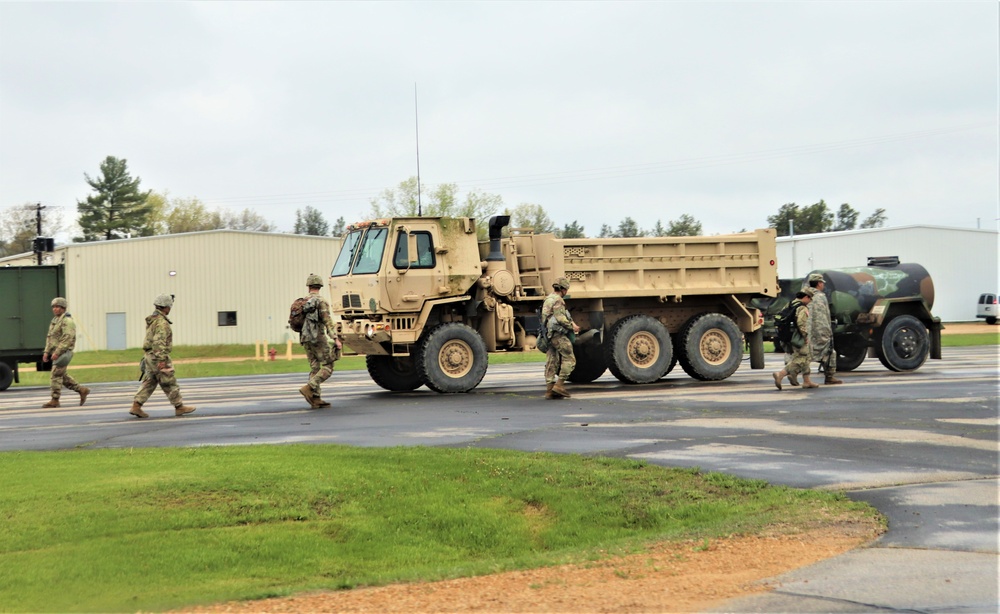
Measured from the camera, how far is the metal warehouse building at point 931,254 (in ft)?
216

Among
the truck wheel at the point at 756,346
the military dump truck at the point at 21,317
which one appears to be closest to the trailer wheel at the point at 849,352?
the truck wheel at the point at 756,346

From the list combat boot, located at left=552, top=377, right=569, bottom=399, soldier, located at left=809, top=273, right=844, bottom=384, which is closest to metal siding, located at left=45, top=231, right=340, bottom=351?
combat boot, located at left=552, top=377, right=569, bottom=399

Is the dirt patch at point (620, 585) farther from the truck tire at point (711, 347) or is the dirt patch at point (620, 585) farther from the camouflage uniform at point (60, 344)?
the camouflage uniform at point (60, 344)

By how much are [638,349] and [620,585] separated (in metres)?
13.6

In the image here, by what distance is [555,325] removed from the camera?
17.3m

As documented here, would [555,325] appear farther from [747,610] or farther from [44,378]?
[44,378]

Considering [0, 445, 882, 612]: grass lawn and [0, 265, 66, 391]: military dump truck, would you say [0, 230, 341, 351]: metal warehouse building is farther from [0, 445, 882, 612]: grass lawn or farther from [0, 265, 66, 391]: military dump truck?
[0, 445, 882, 612]: grass lawn

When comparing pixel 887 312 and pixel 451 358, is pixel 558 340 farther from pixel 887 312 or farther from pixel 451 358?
pixel 887 312

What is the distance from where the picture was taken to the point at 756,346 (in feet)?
69.4

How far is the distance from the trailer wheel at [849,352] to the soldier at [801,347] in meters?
4.35

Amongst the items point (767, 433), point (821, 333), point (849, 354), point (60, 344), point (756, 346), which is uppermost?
point (60, 344)

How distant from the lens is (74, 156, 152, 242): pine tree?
3536 inches

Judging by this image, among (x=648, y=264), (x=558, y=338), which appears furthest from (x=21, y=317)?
(x=648, y=264)

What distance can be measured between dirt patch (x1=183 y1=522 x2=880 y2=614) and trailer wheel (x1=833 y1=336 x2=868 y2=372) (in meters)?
15.9
